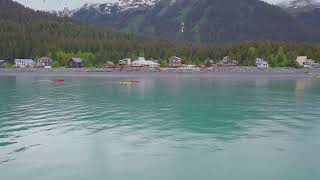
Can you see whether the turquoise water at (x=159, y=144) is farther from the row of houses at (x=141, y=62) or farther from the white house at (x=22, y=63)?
the white house at (x=22, y=63)

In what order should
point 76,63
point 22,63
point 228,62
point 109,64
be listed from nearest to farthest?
point 76,63, point 228,62, point 109,64, point 22,63

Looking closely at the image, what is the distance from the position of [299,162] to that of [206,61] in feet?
567

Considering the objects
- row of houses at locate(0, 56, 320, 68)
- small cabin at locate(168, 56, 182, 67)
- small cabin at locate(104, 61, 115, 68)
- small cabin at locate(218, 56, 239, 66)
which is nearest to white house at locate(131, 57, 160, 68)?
row of houses at locate(0, 56, 320, 68)

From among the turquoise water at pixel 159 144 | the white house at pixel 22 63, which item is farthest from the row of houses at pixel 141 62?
the turquoise water at pixel 159 144

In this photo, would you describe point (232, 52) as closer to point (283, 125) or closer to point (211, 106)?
point (211, 106)

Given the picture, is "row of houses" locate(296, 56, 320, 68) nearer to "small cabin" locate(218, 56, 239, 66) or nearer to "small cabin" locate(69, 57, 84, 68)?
"small cabin" locate(218, 56, 239, 66)

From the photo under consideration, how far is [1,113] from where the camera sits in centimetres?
4106

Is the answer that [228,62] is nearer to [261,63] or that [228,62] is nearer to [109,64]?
[261,63]

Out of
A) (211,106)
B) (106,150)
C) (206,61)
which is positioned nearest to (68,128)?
(106,150)

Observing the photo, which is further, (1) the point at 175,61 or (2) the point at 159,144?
(1) the point at 175,61

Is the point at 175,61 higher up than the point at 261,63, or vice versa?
the point at 175,61

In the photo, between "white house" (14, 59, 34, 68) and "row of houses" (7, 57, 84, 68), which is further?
"white house" (14, 59, 34, 68)

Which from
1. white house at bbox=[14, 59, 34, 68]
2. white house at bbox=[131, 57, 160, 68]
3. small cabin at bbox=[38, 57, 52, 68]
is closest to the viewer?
white house at bbox=[131, 57, 160, 68]

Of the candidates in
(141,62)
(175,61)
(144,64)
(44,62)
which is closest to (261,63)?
(175,61)
